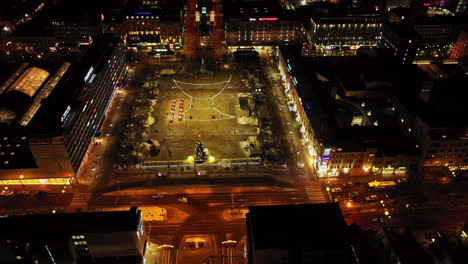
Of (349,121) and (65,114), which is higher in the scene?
(65,114)

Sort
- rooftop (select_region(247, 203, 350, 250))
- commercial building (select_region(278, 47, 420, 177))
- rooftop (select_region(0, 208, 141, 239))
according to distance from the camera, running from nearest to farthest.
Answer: rooftop (select_region(247, 203, 350, 250)), rooftop (select_region(0, 208, 141, 239)), commercial building (select_region(278, 47, 420, 177))

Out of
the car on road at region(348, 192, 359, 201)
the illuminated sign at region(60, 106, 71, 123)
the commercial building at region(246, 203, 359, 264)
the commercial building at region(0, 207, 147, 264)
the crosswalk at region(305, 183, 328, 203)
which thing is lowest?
the crosswalk at region(305, 183, 328, 203)

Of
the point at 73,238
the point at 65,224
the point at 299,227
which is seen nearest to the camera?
the point at 299,227

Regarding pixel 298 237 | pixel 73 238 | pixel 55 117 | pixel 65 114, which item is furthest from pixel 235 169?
pixel 55 117

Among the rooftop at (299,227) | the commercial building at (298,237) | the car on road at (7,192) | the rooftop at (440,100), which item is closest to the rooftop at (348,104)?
the rooftop at (440,100)

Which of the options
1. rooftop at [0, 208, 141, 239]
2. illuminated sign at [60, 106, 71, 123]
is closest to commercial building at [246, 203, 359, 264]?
rooftop at [0, 208, 141, 239]

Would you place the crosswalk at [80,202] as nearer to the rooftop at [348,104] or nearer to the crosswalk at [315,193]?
the crosswalk at [315,193]

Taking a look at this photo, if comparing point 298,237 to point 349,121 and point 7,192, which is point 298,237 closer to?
point 349,121

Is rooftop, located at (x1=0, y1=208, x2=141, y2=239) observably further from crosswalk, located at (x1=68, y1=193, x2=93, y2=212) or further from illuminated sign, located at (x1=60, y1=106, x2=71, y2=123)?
illuminated sign, located at (x1=60, y1=106, x2=71, y2=123)
